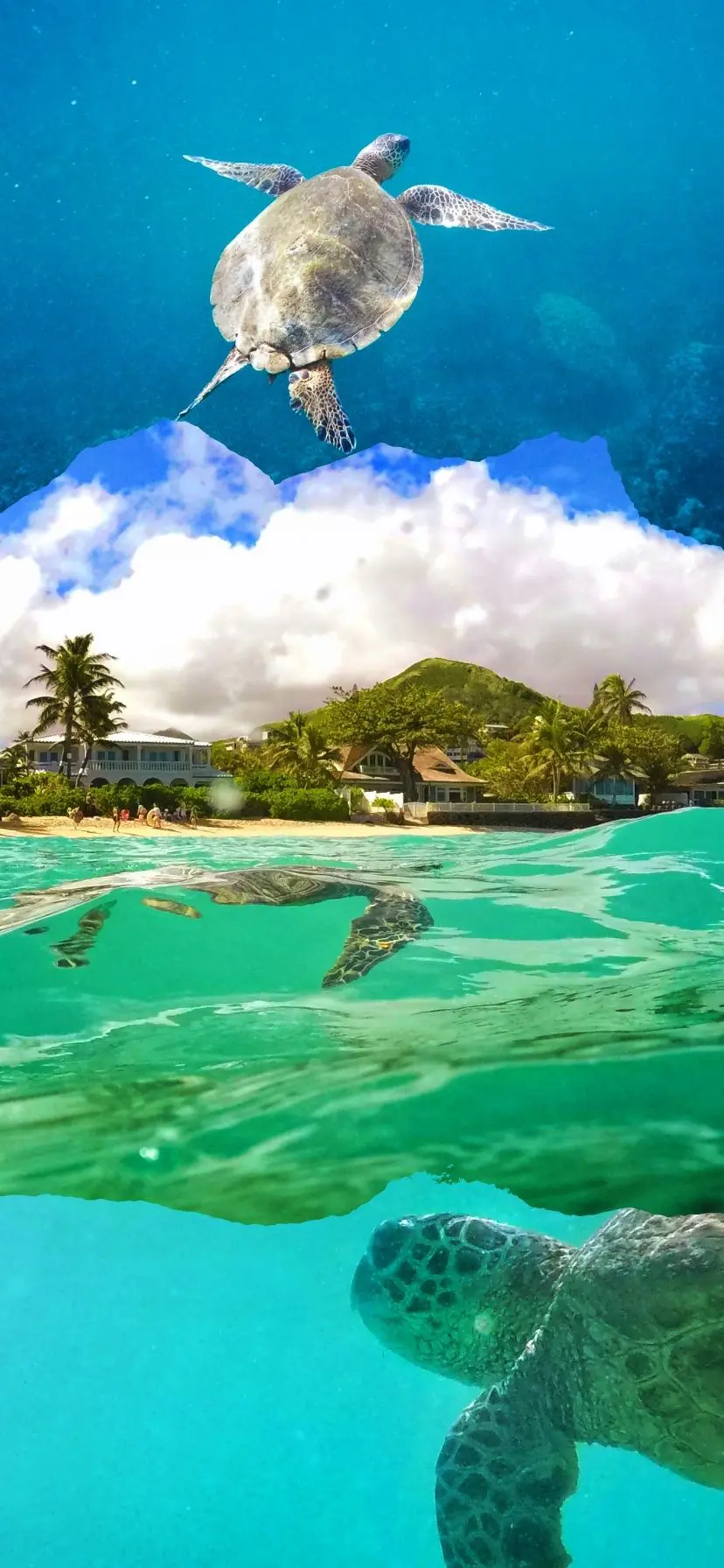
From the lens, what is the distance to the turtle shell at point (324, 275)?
7.36 metres

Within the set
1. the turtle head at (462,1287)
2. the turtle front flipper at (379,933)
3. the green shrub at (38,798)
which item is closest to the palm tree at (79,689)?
the green shrub at (38,798)

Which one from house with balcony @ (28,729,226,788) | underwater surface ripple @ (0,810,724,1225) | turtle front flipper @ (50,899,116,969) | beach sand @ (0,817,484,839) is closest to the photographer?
underwater surface ripple @ (0,810,724,1225)

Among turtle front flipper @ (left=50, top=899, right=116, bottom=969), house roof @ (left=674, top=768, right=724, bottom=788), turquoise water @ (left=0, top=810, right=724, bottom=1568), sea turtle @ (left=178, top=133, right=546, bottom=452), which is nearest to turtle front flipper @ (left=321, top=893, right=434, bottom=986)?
turquoise water @ (left=0, top=810, right=724, bottom=1568)

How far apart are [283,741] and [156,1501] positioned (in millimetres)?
14630

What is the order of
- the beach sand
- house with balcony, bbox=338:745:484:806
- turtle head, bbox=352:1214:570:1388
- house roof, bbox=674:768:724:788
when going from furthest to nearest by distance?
house with balcony, bbox=338:745:484:806, house roof, bbox=674:768:724:788, the beach sand, turtle head, bbox=352:1214:570:1388

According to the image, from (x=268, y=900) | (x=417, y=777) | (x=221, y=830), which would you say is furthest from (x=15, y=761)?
(x=268, y=900)

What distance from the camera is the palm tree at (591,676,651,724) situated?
1557 cm

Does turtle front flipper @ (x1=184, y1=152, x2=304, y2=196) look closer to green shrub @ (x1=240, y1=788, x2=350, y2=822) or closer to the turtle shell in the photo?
the turtle shell

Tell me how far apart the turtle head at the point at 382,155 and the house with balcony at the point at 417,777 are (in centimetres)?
827

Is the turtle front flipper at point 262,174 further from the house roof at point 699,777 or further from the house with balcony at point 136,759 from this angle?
the house roof at point 699,777

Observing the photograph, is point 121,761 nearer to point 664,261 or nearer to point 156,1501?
point 664,261

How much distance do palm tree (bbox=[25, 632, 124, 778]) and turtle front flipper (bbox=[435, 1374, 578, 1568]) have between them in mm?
9983

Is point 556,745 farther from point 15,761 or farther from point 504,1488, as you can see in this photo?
point 504,1488

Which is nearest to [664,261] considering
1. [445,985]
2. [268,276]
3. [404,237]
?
[404,237]
